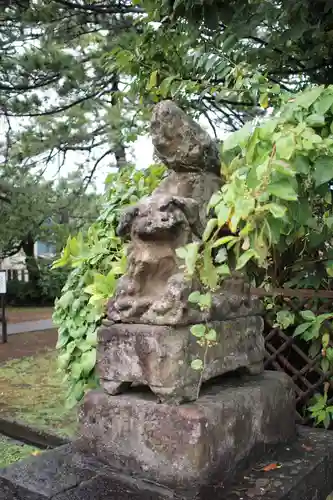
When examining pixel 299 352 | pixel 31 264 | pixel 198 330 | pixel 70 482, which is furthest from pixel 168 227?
pixel 31 264

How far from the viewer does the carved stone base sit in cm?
182

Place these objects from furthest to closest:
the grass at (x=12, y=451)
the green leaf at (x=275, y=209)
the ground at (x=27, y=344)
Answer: the ground at (x=27, y=344)
the grass at (x=12, y=451)
the green leaf at (x=275, y=209)

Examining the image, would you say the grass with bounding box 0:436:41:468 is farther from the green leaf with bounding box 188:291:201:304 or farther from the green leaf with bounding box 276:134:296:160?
the green leaf with bounding box 276:134:296:160

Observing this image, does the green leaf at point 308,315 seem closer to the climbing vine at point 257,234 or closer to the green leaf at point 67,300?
the climbing vine at point 257,234

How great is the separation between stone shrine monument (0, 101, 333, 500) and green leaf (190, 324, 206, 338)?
0.29 ft

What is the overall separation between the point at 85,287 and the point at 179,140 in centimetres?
147

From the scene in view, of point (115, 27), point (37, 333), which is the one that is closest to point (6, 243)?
point (37, 333)

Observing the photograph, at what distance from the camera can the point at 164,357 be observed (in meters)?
1.86

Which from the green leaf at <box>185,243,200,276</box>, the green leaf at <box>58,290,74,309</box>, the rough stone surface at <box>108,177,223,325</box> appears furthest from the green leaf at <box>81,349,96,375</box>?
the green leaf at <box>185,243,200,276</box>

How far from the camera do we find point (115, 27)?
747 centimetres

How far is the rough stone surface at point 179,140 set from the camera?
6.88 ft

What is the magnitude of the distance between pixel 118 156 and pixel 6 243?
6.33m

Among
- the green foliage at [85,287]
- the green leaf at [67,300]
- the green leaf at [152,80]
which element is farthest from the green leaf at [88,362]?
the green leaf at [152,80]

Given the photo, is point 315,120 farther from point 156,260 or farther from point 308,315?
point 308,315
